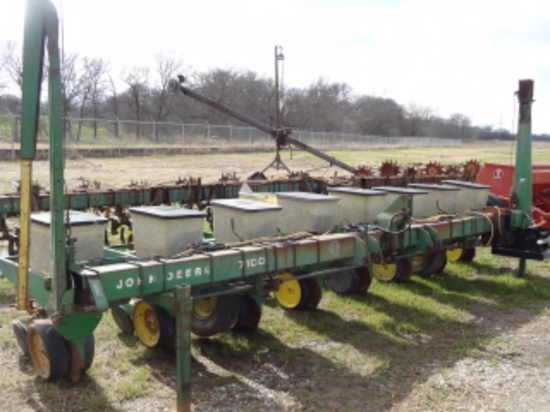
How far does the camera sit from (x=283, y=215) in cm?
565

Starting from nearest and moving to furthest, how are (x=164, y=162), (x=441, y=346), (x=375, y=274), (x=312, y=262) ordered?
1. (x=312, y=262)
2. (x=441, y=346)
3. (x=375, y=274)
4. (x=164, y=162)

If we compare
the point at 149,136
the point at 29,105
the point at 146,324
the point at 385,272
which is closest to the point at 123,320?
the point at 146,324

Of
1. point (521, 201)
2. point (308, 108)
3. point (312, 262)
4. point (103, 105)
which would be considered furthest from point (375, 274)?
point (308, 108)

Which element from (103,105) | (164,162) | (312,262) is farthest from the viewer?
(103,105)

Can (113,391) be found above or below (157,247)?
below

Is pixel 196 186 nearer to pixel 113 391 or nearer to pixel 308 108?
pixel 113 391

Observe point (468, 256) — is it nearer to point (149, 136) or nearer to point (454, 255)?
point (454, 255)

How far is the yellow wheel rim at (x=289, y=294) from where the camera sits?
240 inches

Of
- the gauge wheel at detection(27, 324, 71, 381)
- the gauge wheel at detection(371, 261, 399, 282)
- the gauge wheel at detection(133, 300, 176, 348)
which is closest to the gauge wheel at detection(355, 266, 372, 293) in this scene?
the gauge wheel at detection(371, 261, 399, 282)

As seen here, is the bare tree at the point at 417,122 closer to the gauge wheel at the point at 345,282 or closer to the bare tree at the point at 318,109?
the bare tree at the point at 318,109

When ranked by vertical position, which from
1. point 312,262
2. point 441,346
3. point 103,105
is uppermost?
point 103,105

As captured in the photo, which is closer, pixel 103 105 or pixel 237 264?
pixel 237 264

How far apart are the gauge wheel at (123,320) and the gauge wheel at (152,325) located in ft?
0.54

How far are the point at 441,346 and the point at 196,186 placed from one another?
4994mm
